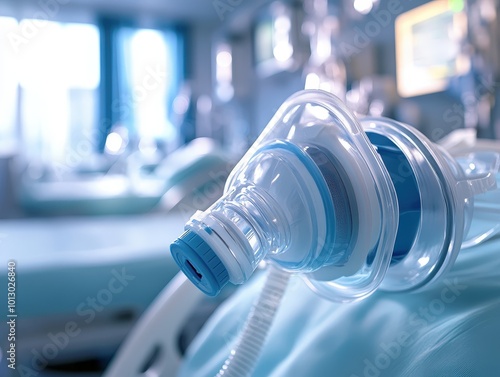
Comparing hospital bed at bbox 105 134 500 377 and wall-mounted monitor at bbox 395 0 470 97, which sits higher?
wall-mounted monitor at bbox 395 0 470 97

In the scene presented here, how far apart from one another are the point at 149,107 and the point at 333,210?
19.3 feet

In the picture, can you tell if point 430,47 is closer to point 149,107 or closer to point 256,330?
point 256,330

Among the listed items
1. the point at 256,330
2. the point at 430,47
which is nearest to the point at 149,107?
the point at 430,47

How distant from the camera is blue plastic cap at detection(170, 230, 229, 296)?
11.8 inches

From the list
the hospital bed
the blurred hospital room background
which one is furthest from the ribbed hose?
the blurred hospital room background

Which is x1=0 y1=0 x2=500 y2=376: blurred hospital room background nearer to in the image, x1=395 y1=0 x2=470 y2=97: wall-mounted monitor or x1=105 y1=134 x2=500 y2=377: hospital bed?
x1=395 y1=0 x2=470 y2=97: wall-mounted monitor

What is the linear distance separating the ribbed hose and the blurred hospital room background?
10.0 inches

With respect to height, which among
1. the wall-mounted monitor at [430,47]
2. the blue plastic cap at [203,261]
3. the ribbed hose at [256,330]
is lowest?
the ribbed hose at [256,330]

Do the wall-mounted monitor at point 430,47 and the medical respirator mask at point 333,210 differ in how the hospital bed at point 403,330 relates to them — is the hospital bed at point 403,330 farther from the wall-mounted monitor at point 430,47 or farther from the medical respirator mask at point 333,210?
the wall-mounted monitor at point 430,47

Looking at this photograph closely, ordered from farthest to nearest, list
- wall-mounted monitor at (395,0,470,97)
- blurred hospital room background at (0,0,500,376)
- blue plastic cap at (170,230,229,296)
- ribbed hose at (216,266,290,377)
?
wall-mounted monitor at (395,0,470,97) < blurred hospital room background at (0,0,500,376) < ribbed hose at (216,266,290,377) < blue plastic cap at (170,230,229,296)

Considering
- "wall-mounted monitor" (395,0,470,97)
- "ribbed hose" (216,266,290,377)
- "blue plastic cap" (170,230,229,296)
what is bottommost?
"ribbed hose" (216,266,290,377)

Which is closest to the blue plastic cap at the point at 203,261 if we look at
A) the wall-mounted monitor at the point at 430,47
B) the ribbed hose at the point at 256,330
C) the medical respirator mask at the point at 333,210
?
the medical respirator mask at the point at 333,210

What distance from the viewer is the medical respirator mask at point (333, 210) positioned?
312 mm

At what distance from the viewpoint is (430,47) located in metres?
1.75
